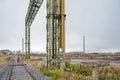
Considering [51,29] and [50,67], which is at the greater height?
[51,29]

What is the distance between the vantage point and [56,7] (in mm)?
27688

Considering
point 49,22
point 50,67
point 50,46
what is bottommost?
point 50,67

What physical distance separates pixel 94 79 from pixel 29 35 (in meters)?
47.3

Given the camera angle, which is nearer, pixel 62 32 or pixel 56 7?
pixel 62 32

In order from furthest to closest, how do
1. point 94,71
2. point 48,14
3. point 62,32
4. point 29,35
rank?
point 29,35 < point 48,14 < point 62,32 < point 94,71

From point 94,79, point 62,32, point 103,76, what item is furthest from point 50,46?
point 94,79

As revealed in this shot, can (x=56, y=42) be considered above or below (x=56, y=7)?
below

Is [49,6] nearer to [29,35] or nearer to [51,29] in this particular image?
[51,29]

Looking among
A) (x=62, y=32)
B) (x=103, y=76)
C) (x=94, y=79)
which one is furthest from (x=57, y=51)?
(x=94, y=79)

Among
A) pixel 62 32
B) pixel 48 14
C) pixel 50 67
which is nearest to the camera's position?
pixel 62 32

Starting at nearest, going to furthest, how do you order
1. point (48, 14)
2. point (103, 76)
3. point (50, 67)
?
point (103, 76) → point (50, 67) → point (48, 14)

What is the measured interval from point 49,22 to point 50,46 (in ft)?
7.62

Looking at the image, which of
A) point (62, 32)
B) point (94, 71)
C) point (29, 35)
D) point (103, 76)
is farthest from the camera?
point (29, 35)

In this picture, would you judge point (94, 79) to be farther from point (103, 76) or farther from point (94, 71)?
point (103, 76)
